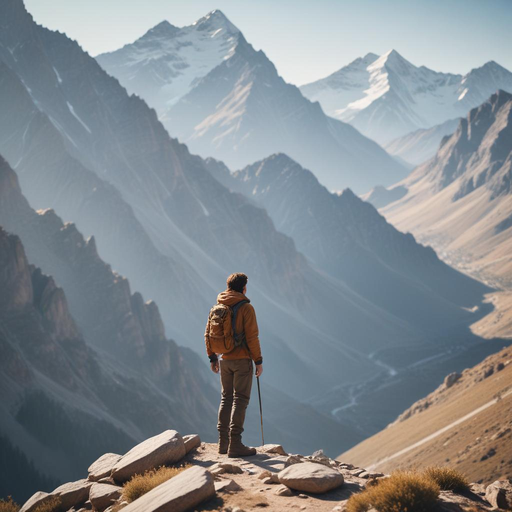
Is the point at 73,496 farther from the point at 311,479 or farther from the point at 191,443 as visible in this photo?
the point at 311,479

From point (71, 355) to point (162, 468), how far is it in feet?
280

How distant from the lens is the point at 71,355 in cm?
9212

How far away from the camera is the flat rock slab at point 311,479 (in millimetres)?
11766

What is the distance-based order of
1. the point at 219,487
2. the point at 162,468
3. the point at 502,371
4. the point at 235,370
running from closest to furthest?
the point at 219,487
the point at 162,468
the point at 235,370
the point at 502,371

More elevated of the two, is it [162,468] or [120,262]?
[120,262]

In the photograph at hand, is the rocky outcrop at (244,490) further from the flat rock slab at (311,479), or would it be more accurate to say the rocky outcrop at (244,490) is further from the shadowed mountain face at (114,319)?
the shadowed mountain face at (114,319)

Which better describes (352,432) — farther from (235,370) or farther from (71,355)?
(235,370)

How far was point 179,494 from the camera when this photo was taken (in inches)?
425

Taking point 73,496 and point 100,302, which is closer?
point 73,496

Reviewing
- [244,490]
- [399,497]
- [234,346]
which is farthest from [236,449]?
[399,497]

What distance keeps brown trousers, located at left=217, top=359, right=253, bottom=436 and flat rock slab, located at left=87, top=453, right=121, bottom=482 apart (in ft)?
11.9

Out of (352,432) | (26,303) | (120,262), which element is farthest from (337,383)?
(26,303)

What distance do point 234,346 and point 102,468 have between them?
547 centimetres

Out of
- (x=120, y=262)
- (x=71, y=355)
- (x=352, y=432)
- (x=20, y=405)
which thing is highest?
(x=120, y=262)
